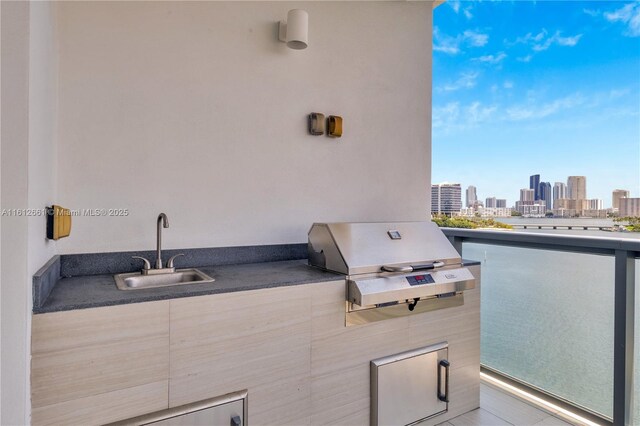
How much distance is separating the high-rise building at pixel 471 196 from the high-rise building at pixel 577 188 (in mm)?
755

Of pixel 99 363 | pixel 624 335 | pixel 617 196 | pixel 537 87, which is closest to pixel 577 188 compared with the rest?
pixel 617 196

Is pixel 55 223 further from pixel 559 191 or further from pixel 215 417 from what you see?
pixel 559 191

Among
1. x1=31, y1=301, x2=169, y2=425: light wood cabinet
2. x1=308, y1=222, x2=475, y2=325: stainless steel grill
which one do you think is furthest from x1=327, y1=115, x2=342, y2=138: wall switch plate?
x1=31, y1=301, x2=169, y2=425: light wood cabinet

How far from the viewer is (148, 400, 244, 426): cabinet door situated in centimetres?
148

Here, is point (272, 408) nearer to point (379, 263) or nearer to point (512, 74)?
point (379, 263)

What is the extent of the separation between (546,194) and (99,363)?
3.35 meters

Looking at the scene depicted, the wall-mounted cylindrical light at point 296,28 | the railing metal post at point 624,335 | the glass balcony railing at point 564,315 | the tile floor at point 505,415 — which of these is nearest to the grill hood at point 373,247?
the glass balcony railing at point 564,315

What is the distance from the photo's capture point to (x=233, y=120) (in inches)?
91.4

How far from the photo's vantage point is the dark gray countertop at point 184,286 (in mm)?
1354

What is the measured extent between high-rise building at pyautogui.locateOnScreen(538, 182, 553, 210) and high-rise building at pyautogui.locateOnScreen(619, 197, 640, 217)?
443mm

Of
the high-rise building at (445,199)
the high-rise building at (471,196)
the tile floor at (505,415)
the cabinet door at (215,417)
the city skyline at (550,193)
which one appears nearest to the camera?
the cabinet door at (215,417)

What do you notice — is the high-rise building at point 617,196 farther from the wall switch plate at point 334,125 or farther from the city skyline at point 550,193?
the wall switch plate at point 334,125

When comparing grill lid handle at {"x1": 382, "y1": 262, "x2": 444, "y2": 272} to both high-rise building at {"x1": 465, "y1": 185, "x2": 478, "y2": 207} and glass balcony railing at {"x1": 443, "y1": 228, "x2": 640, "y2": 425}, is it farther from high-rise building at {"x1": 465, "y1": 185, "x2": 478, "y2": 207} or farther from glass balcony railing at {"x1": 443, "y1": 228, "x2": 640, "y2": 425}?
high-rise building at {"x1": 465, "y1": 185, "x2": 478, "y2": 207}

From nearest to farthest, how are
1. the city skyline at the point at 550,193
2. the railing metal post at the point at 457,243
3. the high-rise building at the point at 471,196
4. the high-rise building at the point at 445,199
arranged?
the city skyline at the point at 550,193, the railing metal post at the point at 457,243, the high-rise building at the point at 445,199, the high-rise building at the point at 471,196
